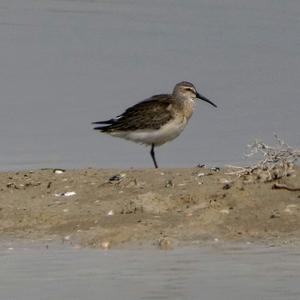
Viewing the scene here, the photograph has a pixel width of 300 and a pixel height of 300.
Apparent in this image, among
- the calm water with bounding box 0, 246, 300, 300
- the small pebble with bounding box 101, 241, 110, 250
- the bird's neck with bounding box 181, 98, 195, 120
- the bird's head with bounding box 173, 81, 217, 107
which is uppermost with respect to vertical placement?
the calm water with bounding box 0, 246, 300, 300

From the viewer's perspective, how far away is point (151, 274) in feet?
28.8

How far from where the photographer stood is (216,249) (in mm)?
9562

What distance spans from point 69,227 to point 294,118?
467cm

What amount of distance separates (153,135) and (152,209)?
10.8 feet

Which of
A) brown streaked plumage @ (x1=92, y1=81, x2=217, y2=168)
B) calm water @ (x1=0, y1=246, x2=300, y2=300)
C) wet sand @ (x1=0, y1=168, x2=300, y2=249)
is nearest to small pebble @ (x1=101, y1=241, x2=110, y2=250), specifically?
wet sand @ (x1=0, y1=168, x2=300, y2=249)

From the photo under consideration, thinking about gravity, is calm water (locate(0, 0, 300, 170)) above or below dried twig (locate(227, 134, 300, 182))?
below

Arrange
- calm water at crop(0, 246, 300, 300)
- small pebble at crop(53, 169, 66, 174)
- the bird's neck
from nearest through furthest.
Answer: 1. calm water at crop(0, 246, 300, 300)
2. small pebble at crop(53, 169, 66, 174)
3. the bird's neck

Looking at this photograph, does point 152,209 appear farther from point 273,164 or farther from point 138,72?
point 138,72

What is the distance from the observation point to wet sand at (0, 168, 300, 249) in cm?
997

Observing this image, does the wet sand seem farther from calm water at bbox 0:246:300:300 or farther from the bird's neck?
the bird's neck

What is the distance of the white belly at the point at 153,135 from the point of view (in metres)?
13.6

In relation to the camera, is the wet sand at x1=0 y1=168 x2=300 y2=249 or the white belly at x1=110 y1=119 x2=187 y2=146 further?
the white belly at x1=110 y1=119 x2=187 y2=146

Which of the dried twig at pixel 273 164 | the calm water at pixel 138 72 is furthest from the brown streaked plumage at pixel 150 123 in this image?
the dried twig at pixel 273 164

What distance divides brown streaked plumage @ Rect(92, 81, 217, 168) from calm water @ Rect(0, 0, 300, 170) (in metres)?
0.23
